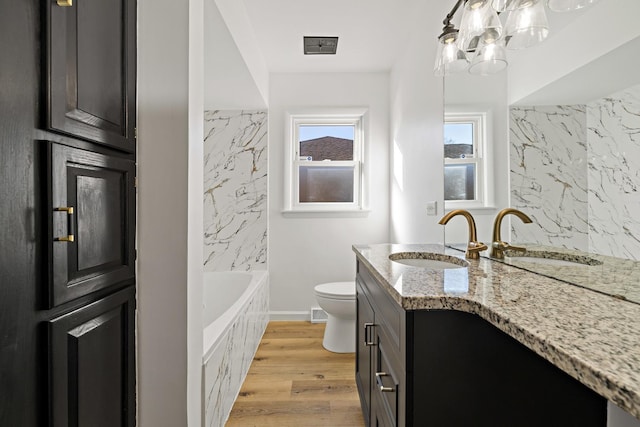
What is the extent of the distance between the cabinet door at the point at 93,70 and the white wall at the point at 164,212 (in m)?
0.08

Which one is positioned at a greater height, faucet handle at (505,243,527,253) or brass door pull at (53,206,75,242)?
brass door pull at (53,206,75,242)

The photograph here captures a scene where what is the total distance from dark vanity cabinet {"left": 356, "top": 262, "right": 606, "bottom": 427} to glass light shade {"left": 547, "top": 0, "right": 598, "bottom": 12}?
0.88 metres

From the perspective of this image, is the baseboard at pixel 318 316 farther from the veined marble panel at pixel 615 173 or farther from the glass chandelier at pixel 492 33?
the veined marble panel at pixel 615 173

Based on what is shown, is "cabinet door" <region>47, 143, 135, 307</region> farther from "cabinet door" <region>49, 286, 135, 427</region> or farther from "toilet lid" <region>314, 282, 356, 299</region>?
"toilet lid" <region>314, 282, 356, 299</region>

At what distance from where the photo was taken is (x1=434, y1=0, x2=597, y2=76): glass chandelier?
3.47ft

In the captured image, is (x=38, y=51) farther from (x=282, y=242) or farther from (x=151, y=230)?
(x=282, y=242)

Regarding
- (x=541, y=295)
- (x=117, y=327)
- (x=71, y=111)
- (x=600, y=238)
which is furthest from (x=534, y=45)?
(x=117, y=327)

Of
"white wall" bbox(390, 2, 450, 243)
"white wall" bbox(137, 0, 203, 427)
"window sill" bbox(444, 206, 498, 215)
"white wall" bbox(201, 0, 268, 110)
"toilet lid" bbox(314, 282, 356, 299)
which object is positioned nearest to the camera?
"white wall" bbox(137, 0, 203, 427)

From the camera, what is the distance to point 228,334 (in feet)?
5.42

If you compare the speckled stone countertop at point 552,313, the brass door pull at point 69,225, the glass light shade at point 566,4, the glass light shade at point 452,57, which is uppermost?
the glass light shade at point 452,57

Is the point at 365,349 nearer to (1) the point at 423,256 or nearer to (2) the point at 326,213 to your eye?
(1) the point at 423,256

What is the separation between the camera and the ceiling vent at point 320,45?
254cm

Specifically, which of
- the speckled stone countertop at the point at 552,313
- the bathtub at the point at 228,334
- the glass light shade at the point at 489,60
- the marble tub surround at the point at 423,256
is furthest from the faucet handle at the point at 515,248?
the bathtub at the point at 228,334

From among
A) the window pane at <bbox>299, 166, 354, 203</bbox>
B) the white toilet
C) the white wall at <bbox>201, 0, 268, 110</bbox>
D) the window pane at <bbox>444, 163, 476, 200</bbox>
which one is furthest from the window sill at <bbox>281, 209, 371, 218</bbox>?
the window pane at <bbox>444, 163, 476, 200</bbox>
